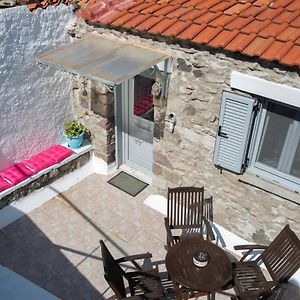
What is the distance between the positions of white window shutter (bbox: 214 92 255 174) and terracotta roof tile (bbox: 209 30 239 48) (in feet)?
2.33

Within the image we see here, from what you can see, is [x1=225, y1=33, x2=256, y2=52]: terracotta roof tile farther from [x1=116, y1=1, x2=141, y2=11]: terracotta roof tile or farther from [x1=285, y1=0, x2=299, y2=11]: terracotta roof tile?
[x1=116, y1=1, x2=141, y2=11]: terracotta roof tile

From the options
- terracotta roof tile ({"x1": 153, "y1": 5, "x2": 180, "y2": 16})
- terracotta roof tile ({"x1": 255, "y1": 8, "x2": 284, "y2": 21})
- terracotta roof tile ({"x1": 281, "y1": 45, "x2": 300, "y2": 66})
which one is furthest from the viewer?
terracotta roof tile ({"x1": 153, "y1": 5, "x2": 180, "y2": 16})

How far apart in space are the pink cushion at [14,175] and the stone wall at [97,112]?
5.42ft

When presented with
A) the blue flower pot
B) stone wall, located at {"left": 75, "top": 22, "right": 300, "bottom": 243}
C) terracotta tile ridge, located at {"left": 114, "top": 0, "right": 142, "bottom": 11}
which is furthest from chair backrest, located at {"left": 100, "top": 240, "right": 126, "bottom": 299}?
terracotta tile ridge, located at {"left": 114, "top": 0, "right": 142, "bottom": 11}

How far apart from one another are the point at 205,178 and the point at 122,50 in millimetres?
2536

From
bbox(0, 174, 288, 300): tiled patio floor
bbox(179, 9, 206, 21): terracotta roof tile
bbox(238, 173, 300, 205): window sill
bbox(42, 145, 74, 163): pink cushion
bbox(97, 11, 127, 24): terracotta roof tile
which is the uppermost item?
bbox(179, 9, 206, 21): terracotta roof tile

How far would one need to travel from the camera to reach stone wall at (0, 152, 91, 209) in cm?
674

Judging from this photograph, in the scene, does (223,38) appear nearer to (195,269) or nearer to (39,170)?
(195,269)

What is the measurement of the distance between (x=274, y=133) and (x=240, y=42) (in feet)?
4.73

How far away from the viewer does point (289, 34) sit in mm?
4992

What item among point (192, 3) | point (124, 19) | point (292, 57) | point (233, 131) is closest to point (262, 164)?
point (233, 131)

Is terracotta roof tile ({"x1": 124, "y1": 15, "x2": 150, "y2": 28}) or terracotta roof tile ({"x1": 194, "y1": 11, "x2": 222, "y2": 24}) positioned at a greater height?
terracotta roof tile ({"x1": 194, "y1": 11, "x2": 222, "y2": 24})

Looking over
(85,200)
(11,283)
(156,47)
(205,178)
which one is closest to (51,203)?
(85,200)

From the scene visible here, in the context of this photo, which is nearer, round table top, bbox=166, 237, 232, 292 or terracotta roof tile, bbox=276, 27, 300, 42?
round table top, bbox=166, 237, 232, 292
